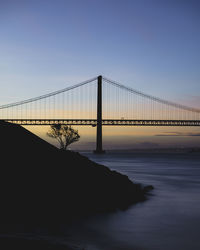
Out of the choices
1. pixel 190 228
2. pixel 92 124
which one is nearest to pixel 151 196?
pixel 190 228

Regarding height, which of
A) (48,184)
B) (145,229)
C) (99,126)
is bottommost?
(145,229)

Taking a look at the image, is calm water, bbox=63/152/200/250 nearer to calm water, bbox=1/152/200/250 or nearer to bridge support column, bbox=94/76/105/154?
calm water, bbox=1/152/200/250

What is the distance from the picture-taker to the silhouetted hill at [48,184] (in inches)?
301

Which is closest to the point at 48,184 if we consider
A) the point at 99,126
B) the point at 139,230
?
the point at 139,230

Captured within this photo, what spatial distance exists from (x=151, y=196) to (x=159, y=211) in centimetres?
241

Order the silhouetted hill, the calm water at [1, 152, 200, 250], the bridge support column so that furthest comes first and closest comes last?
the bridge support column < the silhouetted hill < the calm water at [1, 152, 200, 250]

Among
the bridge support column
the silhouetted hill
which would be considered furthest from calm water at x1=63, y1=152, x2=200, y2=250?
the bridge support column

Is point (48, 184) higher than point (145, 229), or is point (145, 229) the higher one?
point (48, 184)

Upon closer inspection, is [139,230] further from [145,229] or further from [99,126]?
[99,126]

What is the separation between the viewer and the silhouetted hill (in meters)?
7.65

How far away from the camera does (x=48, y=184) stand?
27.8 feet

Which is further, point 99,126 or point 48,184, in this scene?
point 99,126

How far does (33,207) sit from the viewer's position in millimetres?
7695

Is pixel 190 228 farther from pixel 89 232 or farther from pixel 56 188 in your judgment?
pixel 56 188
